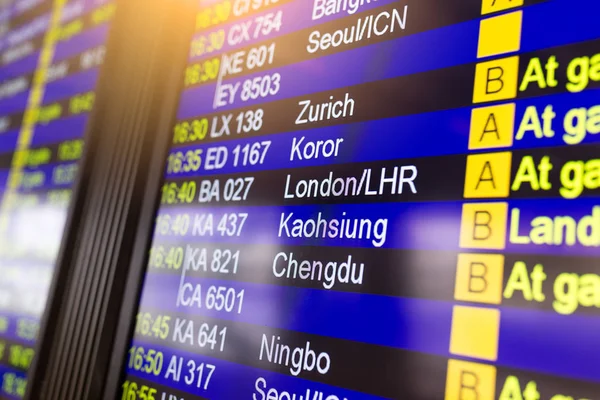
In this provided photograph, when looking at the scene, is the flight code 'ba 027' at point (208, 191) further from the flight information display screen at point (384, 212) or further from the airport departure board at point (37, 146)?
the airport departure board at point (37, 146)

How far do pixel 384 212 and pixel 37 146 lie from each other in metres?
1.69

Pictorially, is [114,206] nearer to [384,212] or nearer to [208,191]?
[208,191]

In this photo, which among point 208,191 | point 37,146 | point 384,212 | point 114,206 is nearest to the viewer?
point 384,212

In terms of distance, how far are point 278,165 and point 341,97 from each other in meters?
0.22

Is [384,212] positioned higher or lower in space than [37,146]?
lower

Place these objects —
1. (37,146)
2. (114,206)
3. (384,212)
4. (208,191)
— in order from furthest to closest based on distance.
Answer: (37,146) → (114,206) → (208,191) → (384,212)

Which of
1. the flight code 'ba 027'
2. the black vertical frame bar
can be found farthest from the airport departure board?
the flight code 'ba 027'

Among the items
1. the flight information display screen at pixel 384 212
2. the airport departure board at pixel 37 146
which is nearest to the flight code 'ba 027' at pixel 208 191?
the flight information display screen at pixel 384 212

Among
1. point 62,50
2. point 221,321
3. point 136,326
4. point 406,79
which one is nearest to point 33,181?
point 62,50

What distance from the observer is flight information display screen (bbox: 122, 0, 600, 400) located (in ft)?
2.94

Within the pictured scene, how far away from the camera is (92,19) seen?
2223mm

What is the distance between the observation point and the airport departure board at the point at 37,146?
197 centimetres

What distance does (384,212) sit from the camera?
44.0 inches

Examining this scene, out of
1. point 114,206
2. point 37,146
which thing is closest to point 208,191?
point 114,206
